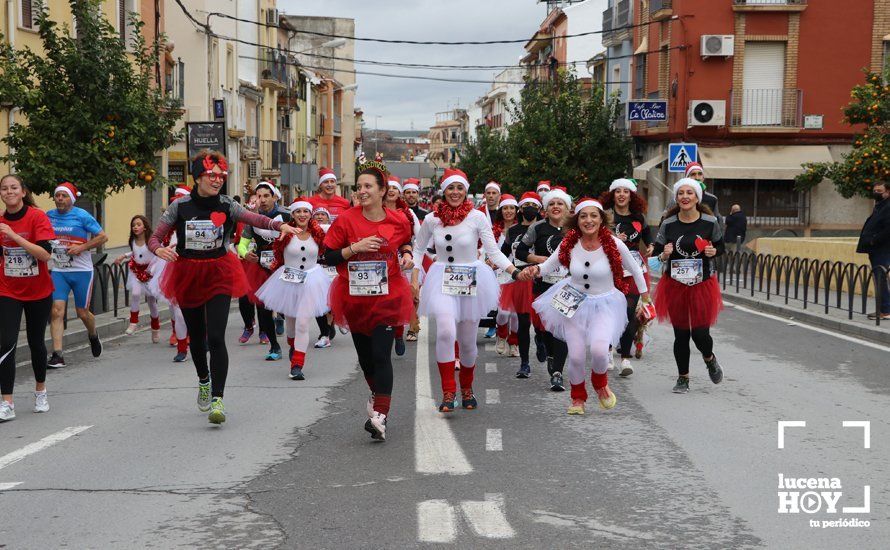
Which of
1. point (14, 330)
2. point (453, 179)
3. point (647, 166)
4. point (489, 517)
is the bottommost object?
point (489, 517)

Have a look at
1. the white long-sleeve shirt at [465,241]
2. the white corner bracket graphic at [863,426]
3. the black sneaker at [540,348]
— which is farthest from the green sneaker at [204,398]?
the white corner bracket graphic at [863,426]

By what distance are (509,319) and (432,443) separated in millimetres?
5643

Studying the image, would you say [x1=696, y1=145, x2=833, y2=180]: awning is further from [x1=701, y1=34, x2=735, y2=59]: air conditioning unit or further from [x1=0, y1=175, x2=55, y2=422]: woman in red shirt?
[x1=0, y1=175, x2=55, y2=422]: woman in red shirt

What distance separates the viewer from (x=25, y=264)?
380 inches

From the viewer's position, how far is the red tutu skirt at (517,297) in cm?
1222

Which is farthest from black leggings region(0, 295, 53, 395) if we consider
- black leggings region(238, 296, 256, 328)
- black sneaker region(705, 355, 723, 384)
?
black sneaker region(705, 355, 723, 384)

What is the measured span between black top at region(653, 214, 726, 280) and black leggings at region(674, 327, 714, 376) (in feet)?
1.67

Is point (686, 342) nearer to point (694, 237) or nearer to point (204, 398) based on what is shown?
point (694, 237)

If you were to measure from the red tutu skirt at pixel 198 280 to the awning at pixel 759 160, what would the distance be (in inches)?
1265

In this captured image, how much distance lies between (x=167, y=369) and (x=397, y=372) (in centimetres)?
259

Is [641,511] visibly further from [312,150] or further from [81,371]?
[312,150]

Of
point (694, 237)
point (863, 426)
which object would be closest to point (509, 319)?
point (694, 237)

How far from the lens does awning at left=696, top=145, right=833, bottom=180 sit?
3962 cm

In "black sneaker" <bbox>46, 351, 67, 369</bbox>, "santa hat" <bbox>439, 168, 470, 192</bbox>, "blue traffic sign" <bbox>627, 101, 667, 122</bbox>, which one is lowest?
"black sneaker" <bbox>46, 351, 67, 369</bbox>
